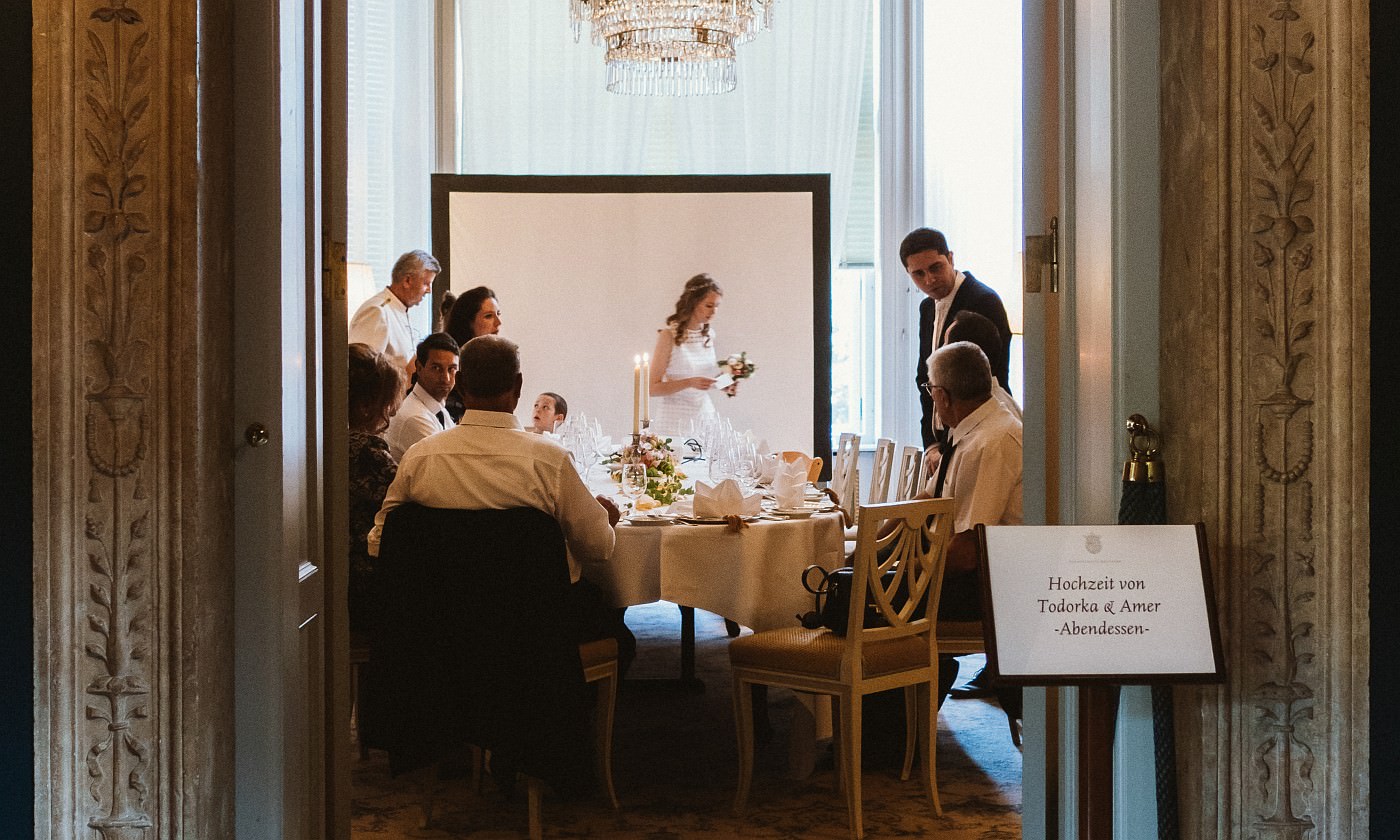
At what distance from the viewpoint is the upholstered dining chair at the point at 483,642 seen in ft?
11.4

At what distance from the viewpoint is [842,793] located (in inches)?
163

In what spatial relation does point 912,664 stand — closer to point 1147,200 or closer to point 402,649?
point 402,649

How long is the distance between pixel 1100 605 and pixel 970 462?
2460 millimetres

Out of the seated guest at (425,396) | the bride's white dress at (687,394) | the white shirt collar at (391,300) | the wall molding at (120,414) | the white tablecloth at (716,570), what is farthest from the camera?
the bride's white dress at (687,394)

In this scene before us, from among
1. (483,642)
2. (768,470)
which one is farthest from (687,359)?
(483,642)

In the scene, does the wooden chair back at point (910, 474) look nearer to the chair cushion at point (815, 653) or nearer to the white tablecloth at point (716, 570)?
the white tablecloth at point (716, 570)

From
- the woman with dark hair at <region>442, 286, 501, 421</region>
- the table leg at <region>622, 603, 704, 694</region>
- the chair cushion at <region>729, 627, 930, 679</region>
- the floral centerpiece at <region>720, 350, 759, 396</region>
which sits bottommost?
the table leg at <region>622, 603, 704, 694</region>

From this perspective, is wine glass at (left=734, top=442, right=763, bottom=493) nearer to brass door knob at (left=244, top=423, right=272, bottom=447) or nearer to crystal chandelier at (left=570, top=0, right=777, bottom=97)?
crystal chandelier at (left=570, top=0, right=777, bottom=97)

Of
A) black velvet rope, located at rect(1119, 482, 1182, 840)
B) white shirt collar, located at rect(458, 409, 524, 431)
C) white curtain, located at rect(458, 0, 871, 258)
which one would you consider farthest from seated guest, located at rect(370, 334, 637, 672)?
white curtain, located at rect(458, 0, 871, 258)

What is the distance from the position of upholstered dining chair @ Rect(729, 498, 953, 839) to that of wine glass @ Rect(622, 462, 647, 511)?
1246 mm

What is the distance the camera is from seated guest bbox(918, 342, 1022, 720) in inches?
164

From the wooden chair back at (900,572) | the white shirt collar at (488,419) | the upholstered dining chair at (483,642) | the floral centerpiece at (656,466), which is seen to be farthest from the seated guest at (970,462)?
the white shirt collar at (488,419)

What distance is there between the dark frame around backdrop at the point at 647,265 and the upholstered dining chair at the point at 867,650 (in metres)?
4.63
